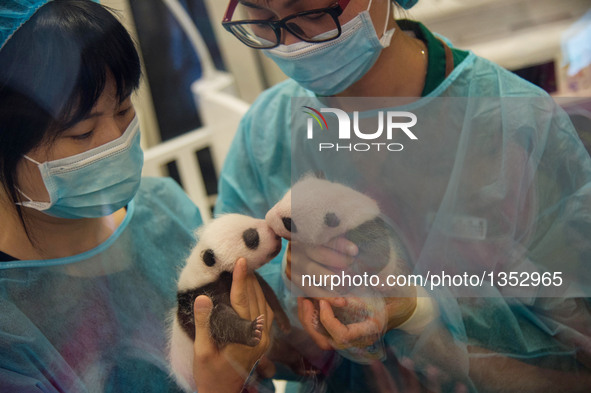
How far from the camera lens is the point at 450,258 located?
2.60ft

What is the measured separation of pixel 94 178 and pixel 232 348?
0.39m

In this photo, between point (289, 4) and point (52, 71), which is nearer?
point (52, 71)

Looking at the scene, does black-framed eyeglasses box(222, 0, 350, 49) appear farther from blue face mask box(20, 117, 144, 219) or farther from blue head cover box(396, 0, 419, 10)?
blue face mask box(20, 117, 144, 219)

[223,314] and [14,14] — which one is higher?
[14,14]

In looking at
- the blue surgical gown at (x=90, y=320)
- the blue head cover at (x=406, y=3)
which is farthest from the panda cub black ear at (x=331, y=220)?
the blue head cover at (x=406, y=3)

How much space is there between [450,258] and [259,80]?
734 millimetres

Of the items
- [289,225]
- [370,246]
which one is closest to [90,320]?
[289,225]

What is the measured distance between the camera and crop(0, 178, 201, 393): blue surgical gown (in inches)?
30.0

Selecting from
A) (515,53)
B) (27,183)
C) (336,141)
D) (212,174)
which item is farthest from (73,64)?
(515,53)

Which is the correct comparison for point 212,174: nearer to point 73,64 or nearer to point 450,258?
point 73,64

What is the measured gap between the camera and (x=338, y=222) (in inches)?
28.6

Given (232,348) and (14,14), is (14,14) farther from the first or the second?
(232,348)

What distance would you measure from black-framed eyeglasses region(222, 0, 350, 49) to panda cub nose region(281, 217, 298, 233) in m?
0.37

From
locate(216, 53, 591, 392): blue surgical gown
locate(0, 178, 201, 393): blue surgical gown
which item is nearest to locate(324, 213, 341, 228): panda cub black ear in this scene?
locate(216, 53, 591, 392): blue surgical gown
